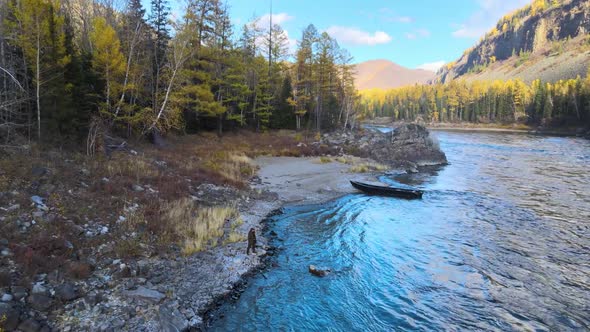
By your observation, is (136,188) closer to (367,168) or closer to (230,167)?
(230,167)

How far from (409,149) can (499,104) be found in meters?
107

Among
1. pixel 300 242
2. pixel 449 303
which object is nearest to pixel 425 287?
pixel 449 303

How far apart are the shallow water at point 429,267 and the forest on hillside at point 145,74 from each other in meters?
11.6

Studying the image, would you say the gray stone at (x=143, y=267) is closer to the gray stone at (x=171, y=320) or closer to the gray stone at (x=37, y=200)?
the gray stone at (x=171, y=320)

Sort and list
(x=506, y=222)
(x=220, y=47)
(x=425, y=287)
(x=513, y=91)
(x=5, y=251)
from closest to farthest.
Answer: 1. (x=5, y=251)
2. (x=425, y=287)
3. (x=506, y=222)
4. (x=220, y=47)
5. (x=513, y=91)

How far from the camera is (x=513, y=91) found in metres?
121

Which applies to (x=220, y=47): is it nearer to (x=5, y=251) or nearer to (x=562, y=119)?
(x=5, y=251)

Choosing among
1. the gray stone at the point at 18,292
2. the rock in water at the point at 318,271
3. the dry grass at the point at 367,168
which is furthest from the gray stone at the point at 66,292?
the dry grass at the point at 367,168

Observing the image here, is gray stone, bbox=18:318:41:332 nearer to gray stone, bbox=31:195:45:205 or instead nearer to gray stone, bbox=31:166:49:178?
gray stone, bbox=31:195:45:205

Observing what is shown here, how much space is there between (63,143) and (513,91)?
469 ft

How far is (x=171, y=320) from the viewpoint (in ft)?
25.0

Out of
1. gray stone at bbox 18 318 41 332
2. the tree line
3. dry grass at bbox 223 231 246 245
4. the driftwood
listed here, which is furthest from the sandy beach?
the tree line

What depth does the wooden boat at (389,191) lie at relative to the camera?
862 inches

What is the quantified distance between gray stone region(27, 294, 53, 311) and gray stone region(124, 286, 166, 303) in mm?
1580
